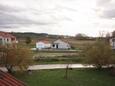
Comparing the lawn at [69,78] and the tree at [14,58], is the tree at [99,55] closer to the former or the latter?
the lawn at [69,78]

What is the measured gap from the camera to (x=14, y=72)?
32.6 m

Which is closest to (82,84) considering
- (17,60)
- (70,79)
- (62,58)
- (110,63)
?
(70,79)

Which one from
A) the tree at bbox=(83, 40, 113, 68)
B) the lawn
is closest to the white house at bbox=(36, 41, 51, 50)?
the tree at bbox=(83, 40, 113, 68)

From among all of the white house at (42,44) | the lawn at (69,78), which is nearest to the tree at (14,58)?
the lawn at (69,78)

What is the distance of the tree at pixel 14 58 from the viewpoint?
32.4 meters

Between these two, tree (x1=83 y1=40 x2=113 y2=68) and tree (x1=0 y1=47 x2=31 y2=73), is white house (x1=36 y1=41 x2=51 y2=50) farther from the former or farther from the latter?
tree (x1=0 y1=47 x2=31 y2=73)

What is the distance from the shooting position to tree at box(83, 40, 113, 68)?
37.6 meters

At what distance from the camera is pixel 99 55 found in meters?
37.9

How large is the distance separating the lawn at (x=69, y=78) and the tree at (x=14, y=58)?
153 cm

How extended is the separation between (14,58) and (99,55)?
12495 millimetres

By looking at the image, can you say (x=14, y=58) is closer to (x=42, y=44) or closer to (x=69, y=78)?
(x=69, y=78)

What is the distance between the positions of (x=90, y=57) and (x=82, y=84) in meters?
10.2

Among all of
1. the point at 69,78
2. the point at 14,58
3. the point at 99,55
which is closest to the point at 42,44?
the point at 99,55

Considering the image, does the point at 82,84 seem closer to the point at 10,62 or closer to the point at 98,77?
the point at 98,77
